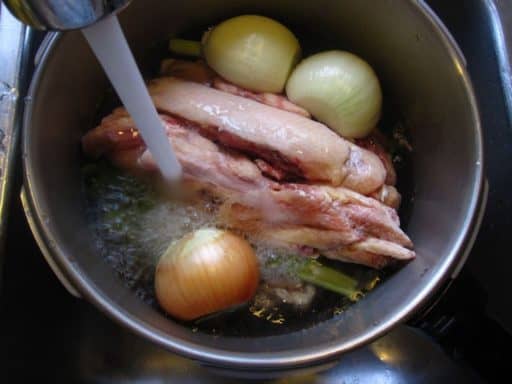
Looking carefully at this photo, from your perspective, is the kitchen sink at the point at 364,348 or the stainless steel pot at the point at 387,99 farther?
the kitchen sink at the point at 364,348

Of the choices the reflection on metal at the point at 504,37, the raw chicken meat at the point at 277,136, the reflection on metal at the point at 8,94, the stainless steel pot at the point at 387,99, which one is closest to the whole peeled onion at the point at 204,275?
the stainless steel pot at the point at 387,99

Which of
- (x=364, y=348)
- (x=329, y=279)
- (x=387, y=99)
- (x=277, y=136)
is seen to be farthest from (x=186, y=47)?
(x=364, y=348)

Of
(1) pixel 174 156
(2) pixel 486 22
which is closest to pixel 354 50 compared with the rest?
(2) pixel 486 22

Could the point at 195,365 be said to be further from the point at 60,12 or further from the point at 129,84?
the point at 60,12

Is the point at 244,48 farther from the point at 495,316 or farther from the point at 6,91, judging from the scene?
the point at 495,316

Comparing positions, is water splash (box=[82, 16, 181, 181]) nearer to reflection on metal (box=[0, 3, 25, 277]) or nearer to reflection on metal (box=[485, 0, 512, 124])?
reflection on metal (box=[0, 3, 25, 277])

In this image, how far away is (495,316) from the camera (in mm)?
979

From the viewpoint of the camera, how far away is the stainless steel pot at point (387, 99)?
72cm

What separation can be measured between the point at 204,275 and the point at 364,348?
1.32ft

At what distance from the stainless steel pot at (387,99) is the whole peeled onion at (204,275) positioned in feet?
0.13

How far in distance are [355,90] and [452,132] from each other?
0.18m

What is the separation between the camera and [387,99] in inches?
40.0

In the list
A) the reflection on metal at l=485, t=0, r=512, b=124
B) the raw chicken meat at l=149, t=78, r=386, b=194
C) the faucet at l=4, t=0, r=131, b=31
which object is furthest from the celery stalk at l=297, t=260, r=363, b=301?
the faucet at l=4, t=0, r=131, b=31

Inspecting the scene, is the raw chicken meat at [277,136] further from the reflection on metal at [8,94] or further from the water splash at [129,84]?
the reflection on metal at [8,94]
